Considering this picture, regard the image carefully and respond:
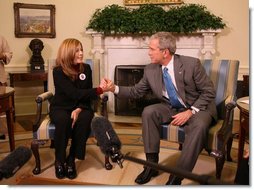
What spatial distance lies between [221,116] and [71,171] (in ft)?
3.35

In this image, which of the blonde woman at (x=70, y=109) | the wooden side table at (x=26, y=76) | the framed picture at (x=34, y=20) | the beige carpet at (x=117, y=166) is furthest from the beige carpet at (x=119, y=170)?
the framed picture at (x=34, y=20)

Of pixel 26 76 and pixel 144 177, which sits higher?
pixel 26 76

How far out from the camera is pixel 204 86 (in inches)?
79.0

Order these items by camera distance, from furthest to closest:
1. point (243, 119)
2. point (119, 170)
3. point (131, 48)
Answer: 1. point (131, 48)
2. point (119, 170)
3. point (243, 119)

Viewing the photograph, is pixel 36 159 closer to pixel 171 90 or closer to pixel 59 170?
pixel 59 170

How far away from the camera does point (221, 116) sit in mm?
2186

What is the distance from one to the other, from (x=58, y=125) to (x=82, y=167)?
0.37 metres

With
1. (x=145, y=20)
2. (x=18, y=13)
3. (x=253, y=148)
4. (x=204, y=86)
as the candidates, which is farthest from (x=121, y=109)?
(x=253, y=148)

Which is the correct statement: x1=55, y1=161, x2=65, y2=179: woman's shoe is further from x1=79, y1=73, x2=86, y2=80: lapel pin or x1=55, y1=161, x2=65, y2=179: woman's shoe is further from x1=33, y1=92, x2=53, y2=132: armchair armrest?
x1=79, y1=73, x2=86, y2=80: lapel pin

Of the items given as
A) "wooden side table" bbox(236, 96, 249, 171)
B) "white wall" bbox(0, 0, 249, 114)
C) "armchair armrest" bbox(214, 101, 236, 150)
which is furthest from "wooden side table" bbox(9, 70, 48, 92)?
"wooden side table" bbox(236, 96, 249, 171)

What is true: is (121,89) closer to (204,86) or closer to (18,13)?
(204,86)

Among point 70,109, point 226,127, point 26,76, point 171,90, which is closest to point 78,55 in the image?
point 70,109

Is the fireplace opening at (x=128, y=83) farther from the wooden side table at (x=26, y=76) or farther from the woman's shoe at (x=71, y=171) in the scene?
the woman's shoe at (x=71, y=171)

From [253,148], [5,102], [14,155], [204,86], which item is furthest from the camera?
[5,102]
